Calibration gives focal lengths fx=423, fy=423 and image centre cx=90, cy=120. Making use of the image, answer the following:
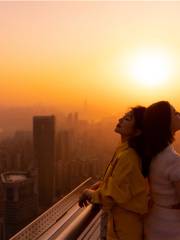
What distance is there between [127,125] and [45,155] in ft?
50.3

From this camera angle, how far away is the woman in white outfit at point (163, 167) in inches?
39.9

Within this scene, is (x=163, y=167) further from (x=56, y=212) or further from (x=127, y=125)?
(x=56, y=212)

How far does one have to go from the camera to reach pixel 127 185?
3.29ft

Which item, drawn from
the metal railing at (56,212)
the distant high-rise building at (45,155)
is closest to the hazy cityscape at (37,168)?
the distant high-rise building at (45,155)

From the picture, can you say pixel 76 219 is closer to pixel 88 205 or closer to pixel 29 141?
pixel 88 205

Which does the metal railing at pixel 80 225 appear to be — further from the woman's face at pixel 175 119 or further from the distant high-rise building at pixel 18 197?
the distant high-rise building at pixel 18 197

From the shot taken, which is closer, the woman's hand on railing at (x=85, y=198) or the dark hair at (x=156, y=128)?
the dark hair at (x=156, y=128)

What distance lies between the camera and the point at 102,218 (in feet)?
3.77

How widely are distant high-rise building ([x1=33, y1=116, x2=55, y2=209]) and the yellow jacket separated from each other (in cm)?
1182

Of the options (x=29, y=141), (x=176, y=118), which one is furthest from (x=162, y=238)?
(x=29, y=141)

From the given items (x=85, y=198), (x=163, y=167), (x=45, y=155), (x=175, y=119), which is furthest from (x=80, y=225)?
(x=45, y=155)

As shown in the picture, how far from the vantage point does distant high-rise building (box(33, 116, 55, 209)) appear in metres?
13.5

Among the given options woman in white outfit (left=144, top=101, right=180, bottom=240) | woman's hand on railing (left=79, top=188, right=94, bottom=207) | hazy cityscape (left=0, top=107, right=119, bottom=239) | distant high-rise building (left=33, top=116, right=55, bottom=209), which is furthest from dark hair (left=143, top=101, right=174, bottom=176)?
distant high-rise building (left=33, top=116, right=55, bottom=209)

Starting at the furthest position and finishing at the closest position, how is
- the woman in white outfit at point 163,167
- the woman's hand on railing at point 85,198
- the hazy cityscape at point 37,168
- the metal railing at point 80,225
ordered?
the hazy cityscape at point 37,168
the woman's hand on railing at point 85,198
the woman in white outfit at point 163,167
the metal railing at point 80,225
